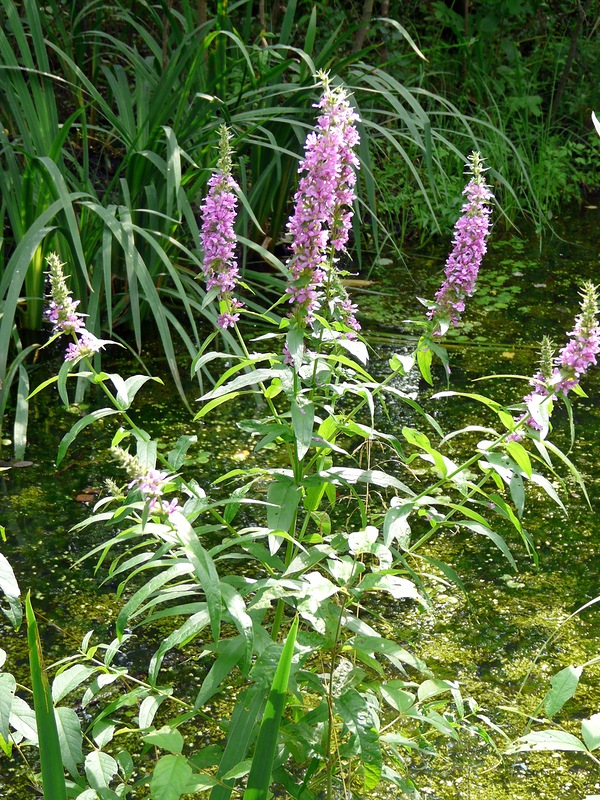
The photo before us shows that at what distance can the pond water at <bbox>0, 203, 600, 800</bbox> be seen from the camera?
5.85 feet

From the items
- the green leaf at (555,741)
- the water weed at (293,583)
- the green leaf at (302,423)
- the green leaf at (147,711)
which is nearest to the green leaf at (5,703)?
the water weed at (293,583)

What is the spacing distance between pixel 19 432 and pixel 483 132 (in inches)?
139

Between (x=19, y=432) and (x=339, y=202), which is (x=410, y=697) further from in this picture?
(x=19, y=432)

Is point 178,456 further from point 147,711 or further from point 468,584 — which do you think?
point 468,584

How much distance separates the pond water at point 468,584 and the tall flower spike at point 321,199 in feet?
2.69

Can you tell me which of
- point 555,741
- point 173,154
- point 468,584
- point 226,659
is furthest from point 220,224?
point 173,154

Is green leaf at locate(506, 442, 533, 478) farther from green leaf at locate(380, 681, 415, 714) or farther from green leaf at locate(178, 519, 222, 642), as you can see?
green leaf at locate(178, 519, 222, 642)

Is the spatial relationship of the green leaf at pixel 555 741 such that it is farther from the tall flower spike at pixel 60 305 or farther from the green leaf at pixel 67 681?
the tall flower spike at pixel 60 305

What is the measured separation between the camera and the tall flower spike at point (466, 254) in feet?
5.06

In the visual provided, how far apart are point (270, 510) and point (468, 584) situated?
1014 millimetres

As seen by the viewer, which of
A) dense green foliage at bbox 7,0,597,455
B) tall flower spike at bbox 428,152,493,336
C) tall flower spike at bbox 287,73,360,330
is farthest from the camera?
dense green foliage at bbox 7,0,597,455

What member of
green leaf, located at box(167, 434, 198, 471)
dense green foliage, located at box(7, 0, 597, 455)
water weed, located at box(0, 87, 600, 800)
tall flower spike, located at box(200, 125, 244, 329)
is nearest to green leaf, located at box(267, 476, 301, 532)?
water weed, located at box(0, 87, 600, 800)

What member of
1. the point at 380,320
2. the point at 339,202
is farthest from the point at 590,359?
the point at 380,320

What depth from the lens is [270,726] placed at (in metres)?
1.13
